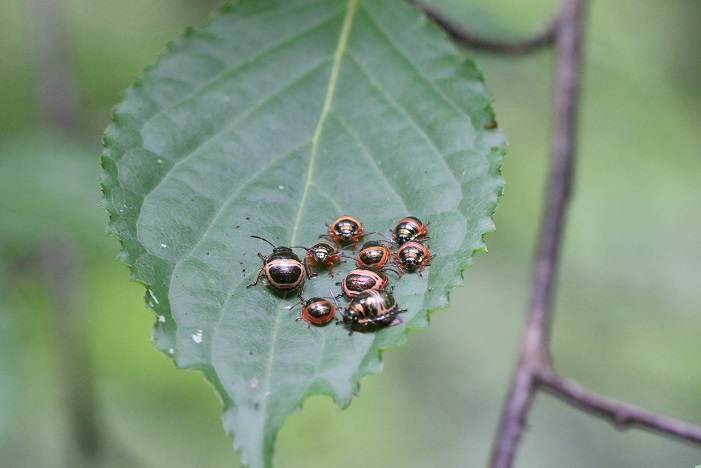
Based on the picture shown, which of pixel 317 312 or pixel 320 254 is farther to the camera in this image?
pixel 320 254

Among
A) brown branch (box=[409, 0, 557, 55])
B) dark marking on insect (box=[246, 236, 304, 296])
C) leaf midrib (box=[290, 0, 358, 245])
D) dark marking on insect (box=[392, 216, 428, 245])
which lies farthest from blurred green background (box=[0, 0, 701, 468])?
dark marking on insect (box=[246, 236, 304, 296])

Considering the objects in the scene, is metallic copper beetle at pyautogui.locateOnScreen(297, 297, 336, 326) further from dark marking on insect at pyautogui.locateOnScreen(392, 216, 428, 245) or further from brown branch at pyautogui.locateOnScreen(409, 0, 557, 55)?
brown branch at pyautogui.locateOnScreen(409, 0, 557, 55)

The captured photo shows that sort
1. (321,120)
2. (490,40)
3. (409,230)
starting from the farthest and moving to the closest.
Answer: (490,40), (321,120), (409,230)

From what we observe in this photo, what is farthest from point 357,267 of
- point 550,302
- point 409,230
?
point 550,302

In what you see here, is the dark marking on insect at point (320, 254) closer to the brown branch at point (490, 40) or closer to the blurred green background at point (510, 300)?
the brown branch at point (490, 40)

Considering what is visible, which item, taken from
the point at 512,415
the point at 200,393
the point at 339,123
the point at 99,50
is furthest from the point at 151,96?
the point at 99,50

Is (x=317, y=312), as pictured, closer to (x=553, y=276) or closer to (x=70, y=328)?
(x=553, y=276)

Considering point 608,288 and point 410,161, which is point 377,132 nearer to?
point 410,161
